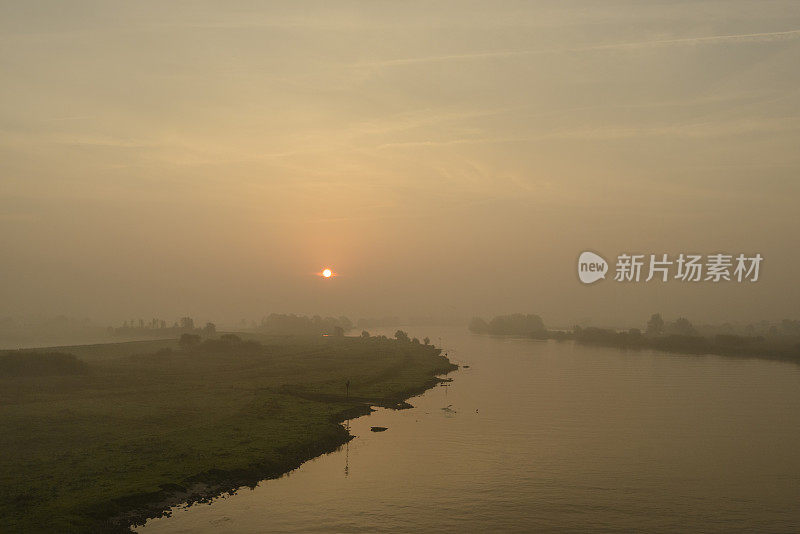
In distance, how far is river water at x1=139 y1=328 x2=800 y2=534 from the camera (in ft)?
120

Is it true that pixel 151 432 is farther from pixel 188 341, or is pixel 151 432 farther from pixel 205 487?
pixel 188 341

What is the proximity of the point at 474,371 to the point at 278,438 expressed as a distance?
267ft

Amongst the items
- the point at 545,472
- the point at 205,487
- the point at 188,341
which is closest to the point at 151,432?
the point at 205,487

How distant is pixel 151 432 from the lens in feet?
173

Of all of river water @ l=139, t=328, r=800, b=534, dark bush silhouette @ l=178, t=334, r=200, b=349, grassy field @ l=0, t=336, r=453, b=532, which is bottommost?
river water @ l=139, t=328, r=800, b=534

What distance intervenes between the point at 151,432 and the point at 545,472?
117 ft

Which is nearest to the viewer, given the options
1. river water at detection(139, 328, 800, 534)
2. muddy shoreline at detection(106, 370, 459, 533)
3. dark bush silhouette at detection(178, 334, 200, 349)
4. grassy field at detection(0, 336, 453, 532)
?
muddy shoreline at detection(106, 370, 459, 533)

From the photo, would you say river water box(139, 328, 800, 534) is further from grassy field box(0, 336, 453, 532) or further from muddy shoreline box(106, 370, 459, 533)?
grassy field box(0, 336, 453, 532)

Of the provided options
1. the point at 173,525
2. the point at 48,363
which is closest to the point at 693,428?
the point at 173,525

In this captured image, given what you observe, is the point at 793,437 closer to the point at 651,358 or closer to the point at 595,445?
the point at 595,445

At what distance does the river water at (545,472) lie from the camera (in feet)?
120

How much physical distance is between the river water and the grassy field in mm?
3120

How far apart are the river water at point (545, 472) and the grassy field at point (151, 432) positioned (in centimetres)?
312

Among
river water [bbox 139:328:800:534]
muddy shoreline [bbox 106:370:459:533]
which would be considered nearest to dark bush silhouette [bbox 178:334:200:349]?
river water [bbox 139:328:800:534]
